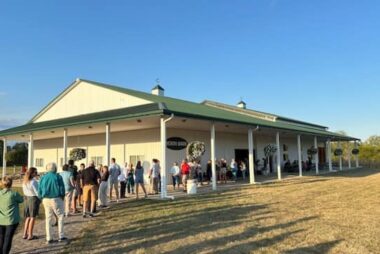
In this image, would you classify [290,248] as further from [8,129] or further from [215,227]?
[8,129]

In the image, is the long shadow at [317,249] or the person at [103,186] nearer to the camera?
the long shadow at [317,249]

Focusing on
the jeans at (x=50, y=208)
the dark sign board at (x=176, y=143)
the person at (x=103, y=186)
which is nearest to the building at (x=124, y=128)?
the dark sign board at (x=176, y=143)

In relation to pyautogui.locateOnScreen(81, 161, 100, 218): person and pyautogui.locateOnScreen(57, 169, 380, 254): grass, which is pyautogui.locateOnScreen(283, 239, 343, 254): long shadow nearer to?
pyautogui.locateOnScreen(57, 169, 380, 254): grass

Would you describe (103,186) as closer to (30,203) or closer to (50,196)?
(30,203)

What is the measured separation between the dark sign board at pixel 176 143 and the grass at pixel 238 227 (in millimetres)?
7918

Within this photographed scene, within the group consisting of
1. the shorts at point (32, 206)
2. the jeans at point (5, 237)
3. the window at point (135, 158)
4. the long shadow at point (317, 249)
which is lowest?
the long shadow at point (317, 249)

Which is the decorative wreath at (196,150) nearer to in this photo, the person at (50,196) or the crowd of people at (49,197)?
the crowd of people at (49,197)

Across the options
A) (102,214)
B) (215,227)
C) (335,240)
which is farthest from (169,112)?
(335,240)

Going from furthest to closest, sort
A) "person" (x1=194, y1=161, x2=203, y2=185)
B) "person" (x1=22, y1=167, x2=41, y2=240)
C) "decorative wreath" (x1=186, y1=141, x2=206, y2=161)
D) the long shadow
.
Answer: "person" (x1=194, y1=161, x2=203, y2=185) < "decorative wreath" (x1=186, y1=141, x2=206, y2=161) < "person" (x1=22, y1=167, x2=41, y2=240) < the long shadow

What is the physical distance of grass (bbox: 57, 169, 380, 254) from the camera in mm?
6633

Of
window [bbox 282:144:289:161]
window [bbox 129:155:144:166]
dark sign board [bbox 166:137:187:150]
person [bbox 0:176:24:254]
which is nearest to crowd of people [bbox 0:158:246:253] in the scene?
person [bbox 0:176:24:254]

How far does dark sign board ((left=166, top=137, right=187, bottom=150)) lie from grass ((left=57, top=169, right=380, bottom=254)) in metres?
7.92

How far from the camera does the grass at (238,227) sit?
663 centimetres

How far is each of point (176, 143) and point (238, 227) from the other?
42.2 ft
